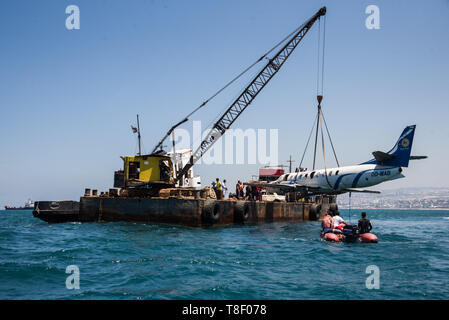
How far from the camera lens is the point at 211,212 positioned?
99.2ft

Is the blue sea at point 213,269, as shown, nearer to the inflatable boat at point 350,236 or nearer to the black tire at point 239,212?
the inflatable boat at point 350,236

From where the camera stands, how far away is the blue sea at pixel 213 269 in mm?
11117

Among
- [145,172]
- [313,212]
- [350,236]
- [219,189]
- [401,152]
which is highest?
[401,152]

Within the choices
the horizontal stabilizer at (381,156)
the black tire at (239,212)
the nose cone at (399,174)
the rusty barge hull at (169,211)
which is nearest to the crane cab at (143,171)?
the rusty barge hull at (169,211)

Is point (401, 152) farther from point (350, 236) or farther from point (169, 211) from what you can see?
point (169, 211)

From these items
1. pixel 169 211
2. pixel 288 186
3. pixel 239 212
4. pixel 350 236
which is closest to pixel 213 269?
pixel 350 236

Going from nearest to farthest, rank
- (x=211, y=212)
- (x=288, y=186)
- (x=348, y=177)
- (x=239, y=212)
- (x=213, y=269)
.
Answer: (x=213, y=269)
(x=211, y=212)
(x=348, y=177)
(x=239, y=212)
(x=288, y=186)

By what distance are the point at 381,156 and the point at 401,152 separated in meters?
1.42

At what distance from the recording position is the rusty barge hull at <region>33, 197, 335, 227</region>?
29.9m

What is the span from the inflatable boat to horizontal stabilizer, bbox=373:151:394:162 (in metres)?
8.09

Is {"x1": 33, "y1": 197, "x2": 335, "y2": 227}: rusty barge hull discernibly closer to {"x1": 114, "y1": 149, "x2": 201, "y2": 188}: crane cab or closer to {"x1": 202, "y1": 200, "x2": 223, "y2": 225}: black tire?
{"x1": 202, "y1": 200, "x2": 223, "y2": 225}: black tire

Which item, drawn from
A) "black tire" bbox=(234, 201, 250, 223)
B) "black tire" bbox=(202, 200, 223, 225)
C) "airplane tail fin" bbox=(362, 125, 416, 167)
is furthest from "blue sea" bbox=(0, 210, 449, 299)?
"black tire" bbox=(234, 201, 250, 223)

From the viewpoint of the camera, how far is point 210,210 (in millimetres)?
30234
